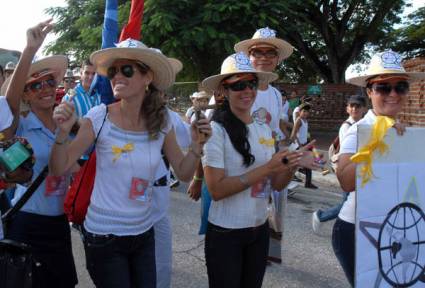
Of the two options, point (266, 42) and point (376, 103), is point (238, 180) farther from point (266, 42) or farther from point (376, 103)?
point (266, 42)

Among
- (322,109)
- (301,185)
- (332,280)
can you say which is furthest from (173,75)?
(322,109)

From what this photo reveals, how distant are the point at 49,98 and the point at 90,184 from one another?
59cm

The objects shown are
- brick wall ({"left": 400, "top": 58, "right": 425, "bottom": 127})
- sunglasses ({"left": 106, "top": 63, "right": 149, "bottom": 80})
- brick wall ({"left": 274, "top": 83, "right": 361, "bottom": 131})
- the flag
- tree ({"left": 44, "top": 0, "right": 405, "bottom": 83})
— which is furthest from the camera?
brick wall ({"left": 274, "top": 83, "right": 361, "bottom": 131})

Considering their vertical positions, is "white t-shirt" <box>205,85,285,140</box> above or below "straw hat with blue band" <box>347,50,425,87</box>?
below

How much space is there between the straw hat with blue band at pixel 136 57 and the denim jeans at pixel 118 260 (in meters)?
0.83

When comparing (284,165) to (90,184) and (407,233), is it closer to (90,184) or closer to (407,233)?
(407,233)

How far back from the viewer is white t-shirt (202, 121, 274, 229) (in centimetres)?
238

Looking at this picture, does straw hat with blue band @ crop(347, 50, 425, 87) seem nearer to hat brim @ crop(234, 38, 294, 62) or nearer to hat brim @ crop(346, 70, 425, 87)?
hat brim @ crop(346, 70, 425, 87)

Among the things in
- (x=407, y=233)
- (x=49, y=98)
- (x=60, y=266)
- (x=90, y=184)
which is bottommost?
(x=60, y=266)

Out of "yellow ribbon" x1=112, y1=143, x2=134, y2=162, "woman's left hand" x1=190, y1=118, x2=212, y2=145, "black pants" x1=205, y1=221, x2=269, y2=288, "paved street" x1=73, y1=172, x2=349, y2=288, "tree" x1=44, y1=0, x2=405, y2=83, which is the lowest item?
"paved street" x1=73, y1=172, x2=349, y2=288

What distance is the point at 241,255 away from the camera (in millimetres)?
2434

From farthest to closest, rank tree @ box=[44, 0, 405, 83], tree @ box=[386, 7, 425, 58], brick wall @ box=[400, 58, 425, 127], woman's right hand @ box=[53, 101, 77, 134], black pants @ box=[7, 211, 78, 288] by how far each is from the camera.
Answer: tree @ box=[386, 7, 425, 58]
tree @ box=[44, 0, 405, 83]
brick wall @ box=[400, 58, 425, 127]
black pants @ box=[7, 211, 78, 288]
woman's right hand @ box=[53, 101, 77, 134]

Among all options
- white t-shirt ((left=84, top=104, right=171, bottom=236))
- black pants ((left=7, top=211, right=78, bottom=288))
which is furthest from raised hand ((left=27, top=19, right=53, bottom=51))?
black pants ((left=7, top=211, right=78, bottom=288))

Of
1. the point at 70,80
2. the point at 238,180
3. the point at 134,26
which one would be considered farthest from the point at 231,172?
the point at 70,80
